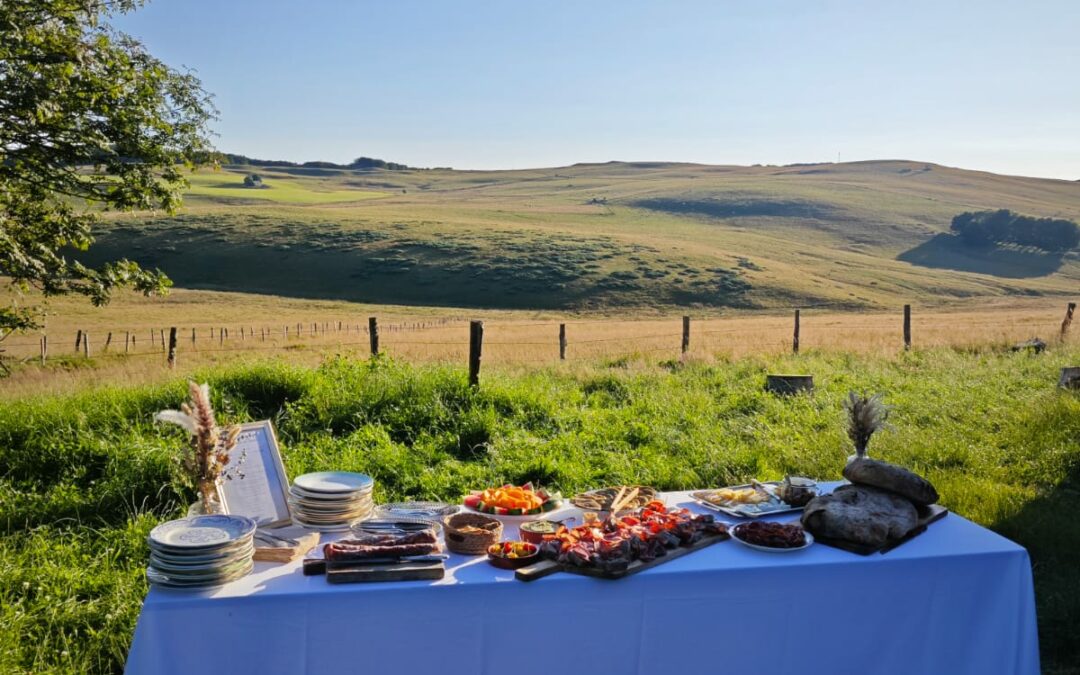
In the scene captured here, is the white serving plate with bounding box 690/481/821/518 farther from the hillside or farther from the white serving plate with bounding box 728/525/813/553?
the hillside

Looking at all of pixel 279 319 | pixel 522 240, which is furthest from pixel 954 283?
pixel 279 319

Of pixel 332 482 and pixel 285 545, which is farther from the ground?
pixel 332 482

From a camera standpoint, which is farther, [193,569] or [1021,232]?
[1021,232]

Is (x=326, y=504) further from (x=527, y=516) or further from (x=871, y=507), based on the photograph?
(x=871, y=507)

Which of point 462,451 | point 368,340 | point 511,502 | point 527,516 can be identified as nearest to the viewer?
point 527,516

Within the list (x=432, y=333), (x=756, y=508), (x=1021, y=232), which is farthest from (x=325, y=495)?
(x=1021, y=232)

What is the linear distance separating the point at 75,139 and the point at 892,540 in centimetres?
1094

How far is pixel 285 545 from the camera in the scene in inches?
143

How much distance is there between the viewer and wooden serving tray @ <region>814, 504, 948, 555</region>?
12.3 feet

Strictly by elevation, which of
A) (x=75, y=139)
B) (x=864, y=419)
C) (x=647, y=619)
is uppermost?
(x=75, y=139)

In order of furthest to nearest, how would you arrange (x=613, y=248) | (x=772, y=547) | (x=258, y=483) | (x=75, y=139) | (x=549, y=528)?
(x=613, y=248) < (x=75, y=139) < (x=258, y=483) < (x=549, y=528) < (x=772, y=547)

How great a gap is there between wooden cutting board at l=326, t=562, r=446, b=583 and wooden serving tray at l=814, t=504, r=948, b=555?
5.77 ft

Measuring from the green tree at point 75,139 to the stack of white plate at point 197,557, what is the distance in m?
8.39

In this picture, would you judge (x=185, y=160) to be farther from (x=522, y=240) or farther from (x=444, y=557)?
(x=522, y=240)
